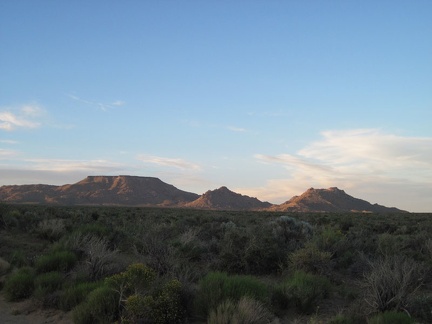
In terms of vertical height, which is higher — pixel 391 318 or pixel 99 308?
pixel 391 318

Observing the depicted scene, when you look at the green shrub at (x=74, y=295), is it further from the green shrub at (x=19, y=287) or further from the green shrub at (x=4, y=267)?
the green shrub at (x=4, y=267)

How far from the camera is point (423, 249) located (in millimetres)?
15242

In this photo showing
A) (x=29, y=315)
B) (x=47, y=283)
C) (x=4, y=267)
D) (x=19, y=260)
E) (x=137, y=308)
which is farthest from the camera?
(x=19, y=260)

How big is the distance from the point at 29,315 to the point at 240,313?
5156 millimetres

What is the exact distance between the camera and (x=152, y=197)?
471ft

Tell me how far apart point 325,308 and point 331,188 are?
5272 inches

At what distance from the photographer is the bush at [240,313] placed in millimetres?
6883

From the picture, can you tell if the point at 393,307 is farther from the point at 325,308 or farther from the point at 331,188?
the point at 331,188

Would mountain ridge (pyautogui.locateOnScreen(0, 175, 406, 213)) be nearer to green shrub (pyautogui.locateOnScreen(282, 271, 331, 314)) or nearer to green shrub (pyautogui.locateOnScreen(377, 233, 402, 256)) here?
green shrub (pyautogui.locateOnScreen(377, 233, 402, 256))

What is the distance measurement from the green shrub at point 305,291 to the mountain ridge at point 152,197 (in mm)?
103837

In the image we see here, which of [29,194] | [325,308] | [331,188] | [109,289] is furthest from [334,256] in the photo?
[29,194]

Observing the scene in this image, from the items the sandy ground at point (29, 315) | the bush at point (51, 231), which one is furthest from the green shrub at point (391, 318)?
the bush at point (51, 231)

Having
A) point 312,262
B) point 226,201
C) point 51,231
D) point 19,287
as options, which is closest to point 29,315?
point 19,287

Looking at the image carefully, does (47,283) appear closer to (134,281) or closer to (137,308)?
(134,281)
